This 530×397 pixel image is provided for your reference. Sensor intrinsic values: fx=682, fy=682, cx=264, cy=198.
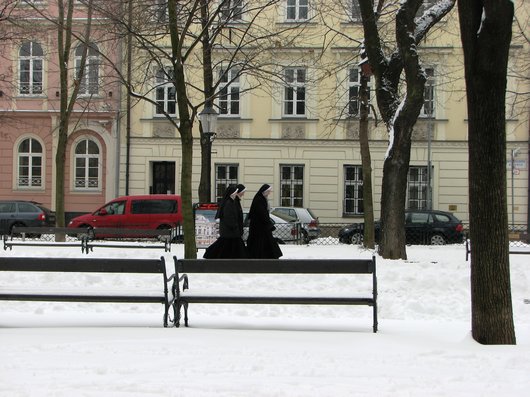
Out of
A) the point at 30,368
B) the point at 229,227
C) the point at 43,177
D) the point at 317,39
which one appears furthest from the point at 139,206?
the point at 30,368

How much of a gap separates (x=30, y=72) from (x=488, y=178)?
27.2m

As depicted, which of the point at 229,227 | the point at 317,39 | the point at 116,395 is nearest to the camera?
the point at 116,395

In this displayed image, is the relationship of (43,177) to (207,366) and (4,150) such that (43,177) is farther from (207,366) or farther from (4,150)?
(207,366)

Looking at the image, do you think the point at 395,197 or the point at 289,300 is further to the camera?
the point at 395,197

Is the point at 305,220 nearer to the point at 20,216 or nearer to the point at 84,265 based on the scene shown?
the point at 20,216

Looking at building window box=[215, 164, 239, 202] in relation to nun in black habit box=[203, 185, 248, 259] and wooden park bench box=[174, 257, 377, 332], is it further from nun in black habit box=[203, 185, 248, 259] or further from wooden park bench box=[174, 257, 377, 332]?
wooden park bench box=[174, 257, 377, 332]

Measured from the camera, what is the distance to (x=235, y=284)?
10.9 metres

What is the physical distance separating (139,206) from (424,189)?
1275 cm

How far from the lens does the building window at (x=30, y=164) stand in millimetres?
30469

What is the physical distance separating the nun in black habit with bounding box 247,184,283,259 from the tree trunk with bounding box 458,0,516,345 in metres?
5.97

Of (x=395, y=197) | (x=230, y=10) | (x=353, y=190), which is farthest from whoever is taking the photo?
(x=353, y=190)

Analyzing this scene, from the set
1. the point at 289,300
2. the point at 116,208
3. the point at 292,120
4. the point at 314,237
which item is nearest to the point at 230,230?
the point at 289,300

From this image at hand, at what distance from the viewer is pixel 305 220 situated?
81.2 feet

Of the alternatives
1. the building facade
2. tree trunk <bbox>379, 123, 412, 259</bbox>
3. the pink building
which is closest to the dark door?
the building facade
